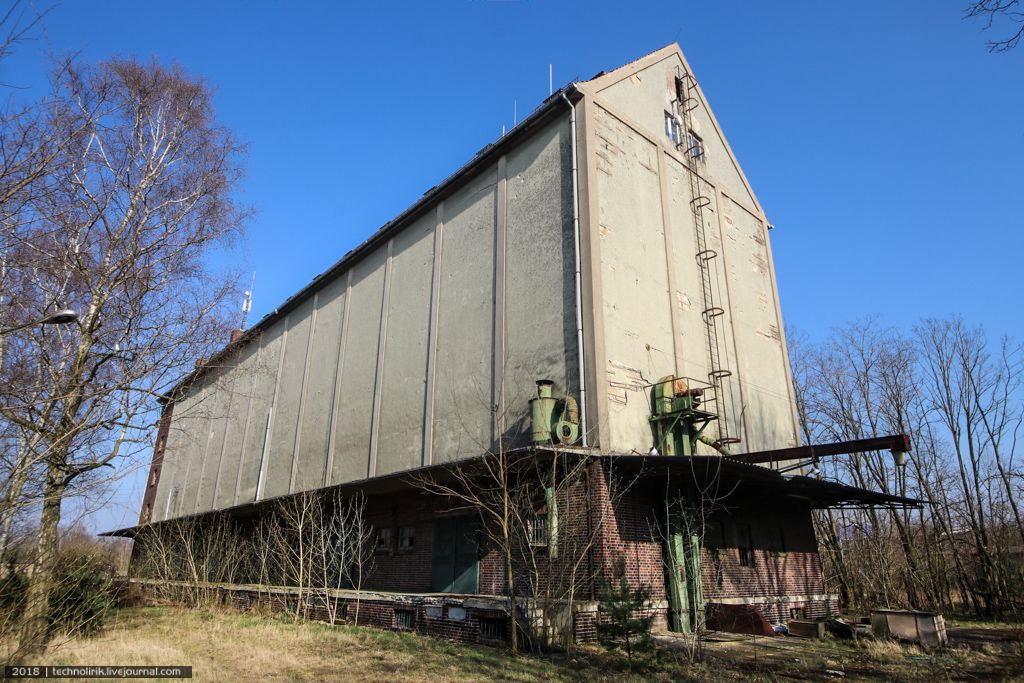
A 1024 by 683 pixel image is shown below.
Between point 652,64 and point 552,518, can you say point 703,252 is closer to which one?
point 652,64

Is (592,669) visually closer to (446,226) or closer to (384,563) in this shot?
(384,563)

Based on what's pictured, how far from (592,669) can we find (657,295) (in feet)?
32.3

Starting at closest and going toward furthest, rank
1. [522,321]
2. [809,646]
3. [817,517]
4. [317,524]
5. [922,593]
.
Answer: [809,646], [522,321], [317,524], [922,593], [817,517]

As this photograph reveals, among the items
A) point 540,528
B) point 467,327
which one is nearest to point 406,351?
point 467,327

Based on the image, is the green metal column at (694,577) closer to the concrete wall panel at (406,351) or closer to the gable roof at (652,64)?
the concrete wall panel at (406,351)

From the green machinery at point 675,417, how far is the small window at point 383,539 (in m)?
8.09

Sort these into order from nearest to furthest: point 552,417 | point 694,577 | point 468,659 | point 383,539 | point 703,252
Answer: point 468,659, point 694,577, point 552,417, point 383,539, point 703,252

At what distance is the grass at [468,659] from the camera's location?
905 cm

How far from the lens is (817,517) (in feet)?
87.2

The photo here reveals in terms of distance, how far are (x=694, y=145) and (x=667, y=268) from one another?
239 inches

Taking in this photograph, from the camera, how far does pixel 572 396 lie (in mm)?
13719

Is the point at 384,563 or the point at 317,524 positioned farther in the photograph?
the point at 317,524

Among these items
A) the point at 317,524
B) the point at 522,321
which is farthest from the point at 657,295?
the point at 317,524

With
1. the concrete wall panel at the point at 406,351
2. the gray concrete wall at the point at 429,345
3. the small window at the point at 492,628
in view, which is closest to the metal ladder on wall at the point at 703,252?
the gray concrete wall at the point at 429,345
